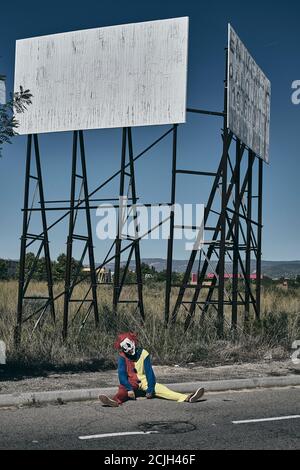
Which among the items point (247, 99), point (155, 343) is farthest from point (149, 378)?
point (247, 99)

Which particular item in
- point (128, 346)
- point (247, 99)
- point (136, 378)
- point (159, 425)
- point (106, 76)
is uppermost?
point (106, 76)

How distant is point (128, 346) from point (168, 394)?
90cm

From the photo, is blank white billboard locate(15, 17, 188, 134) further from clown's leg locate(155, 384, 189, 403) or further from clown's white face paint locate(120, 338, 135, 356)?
clown's leg locate(155, 384, 189, 403)

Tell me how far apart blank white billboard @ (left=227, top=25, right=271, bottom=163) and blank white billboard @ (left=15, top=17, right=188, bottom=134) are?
3.99ft

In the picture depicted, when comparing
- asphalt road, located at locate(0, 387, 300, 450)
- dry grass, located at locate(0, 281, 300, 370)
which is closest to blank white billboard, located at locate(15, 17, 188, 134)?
dry grass, located at locate(0, 281, 300, 370)

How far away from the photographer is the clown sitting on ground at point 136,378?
10.0 m

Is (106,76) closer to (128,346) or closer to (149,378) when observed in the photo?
(128,346)

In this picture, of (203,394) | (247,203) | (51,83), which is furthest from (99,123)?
(203,394)

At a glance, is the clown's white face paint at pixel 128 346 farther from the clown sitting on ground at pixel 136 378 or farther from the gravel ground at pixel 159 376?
the gravel ground at pixel 159 376

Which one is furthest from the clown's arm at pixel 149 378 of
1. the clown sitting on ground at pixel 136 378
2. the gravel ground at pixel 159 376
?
the gravel ground at pixel 159 376

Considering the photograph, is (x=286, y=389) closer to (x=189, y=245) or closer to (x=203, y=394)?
(x=203, y=394)

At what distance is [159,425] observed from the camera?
8469mm
